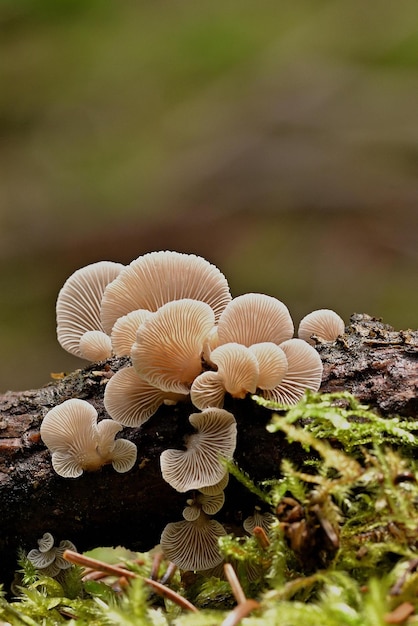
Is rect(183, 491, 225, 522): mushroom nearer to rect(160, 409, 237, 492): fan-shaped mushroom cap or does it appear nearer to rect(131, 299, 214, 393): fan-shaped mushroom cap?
rect(160, 409, 237, 492): fan-shaped mushroom cap

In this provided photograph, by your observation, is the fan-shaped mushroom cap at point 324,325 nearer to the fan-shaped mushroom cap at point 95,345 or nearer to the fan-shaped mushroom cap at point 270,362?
the fan-shaped mushroom cap at point 270,362

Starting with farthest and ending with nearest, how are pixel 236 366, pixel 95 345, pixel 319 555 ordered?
pixel 95 345 → pixel 236 366 → pixel 319 555

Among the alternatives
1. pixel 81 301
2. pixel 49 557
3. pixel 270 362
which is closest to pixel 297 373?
pixel 270 362

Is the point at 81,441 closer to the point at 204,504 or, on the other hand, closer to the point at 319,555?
the point at 204,504

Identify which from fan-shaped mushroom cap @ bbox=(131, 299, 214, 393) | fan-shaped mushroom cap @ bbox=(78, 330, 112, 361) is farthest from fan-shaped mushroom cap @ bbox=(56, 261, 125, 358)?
fan-shaped mushroom cap @ bbox=(131, 299, 214, 393)

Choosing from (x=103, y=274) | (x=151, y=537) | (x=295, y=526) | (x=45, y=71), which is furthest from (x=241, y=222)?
(x=295, y=526)

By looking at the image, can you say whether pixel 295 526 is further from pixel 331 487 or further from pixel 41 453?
pixel 41 453

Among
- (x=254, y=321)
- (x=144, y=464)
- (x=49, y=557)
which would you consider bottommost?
(x=49, y=557)
